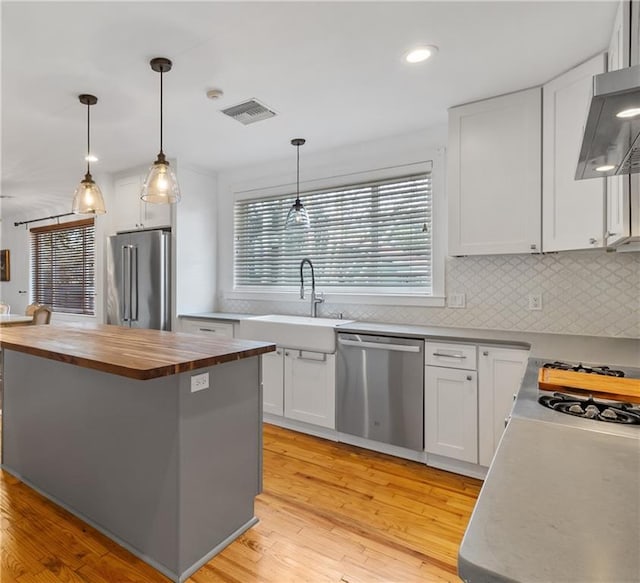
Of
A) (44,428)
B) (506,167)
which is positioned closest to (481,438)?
(506,167)

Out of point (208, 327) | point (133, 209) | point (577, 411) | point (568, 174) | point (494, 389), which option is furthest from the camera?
point (133, 209)

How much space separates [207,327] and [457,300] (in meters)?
2.41

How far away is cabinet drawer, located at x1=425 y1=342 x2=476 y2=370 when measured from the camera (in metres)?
2.57

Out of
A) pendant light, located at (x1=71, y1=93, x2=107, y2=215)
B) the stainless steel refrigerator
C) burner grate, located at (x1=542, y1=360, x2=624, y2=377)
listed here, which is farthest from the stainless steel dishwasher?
the stainless steel refrigerator

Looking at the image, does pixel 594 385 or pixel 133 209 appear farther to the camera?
pixel 133 209

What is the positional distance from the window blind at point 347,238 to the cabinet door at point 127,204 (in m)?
1.13

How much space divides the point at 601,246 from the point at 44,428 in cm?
338

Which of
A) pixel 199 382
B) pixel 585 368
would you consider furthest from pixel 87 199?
pixel 585 368

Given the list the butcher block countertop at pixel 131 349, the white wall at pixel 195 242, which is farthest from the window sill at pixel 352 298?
the butcher block countertop at pixel 131 349

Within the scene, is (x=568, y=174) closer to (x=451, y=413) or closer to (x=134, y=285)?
(x=451, y=413)

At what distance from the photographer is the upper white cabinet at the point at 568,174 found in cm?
217

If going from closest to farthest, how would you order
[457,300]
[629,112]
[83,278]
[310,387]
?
[629,112] → [457,300] → [310,387] → [83,278]

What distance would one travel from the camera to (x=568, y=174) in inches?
91.2

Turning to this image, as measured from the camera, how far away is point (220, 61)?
7.31ft
